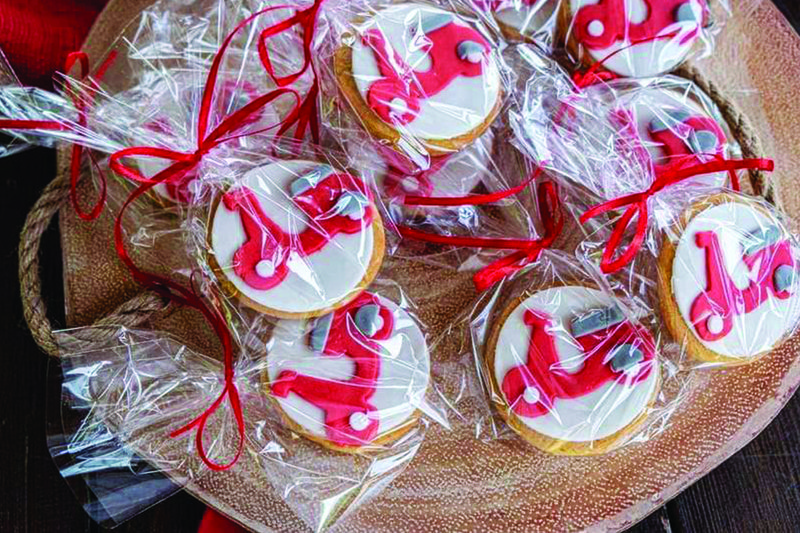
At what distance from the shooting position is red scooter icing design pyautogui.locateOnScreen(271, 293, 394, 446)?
1.09 m

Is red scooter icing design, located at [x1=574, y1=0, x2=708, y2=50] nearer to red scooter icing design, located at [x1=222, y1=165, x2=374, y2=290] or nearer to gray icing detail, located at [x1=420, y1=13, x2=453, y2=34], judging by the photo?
gray icing detail, located at [x1=420, y1=13, x2=453, y2=34]

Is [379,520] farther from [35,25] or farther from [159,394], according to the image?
[35,25]

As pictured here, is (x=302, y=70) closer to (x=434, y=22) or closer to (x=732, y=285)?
(x=434, y=22)

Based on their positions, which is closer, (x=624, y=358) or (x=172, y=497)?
(x=624, y=358)

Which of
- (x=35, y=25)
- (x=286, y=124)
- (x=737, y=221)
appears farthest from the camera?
(x=35, y=25)

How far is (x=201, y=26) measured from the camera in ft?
4.29

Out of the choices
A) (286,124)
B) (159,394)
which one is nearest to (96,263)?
(159,394)

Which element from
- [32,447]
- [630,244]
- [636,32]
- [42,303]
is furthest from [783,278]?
[32,447]

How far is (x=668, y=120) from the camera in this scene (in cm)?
120

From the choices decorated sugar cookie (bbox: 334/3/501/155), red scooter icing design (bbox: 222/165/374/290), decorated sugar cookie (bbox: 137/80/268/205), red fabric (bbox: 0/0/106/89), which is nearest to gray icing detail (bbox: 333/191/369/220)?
red scooter icing design (bbox: 222/165/374/290)

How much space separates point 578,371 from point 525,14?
1.87ft

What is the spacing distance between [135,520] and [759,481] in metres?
1.01

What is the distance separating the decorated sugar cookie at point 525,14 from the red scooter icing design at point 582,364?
1.54ft

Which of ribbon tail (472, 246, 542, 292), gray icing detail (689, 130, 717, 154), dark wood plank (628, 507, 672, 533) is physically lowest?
dark wood plank (628, 507, 672, 533)
